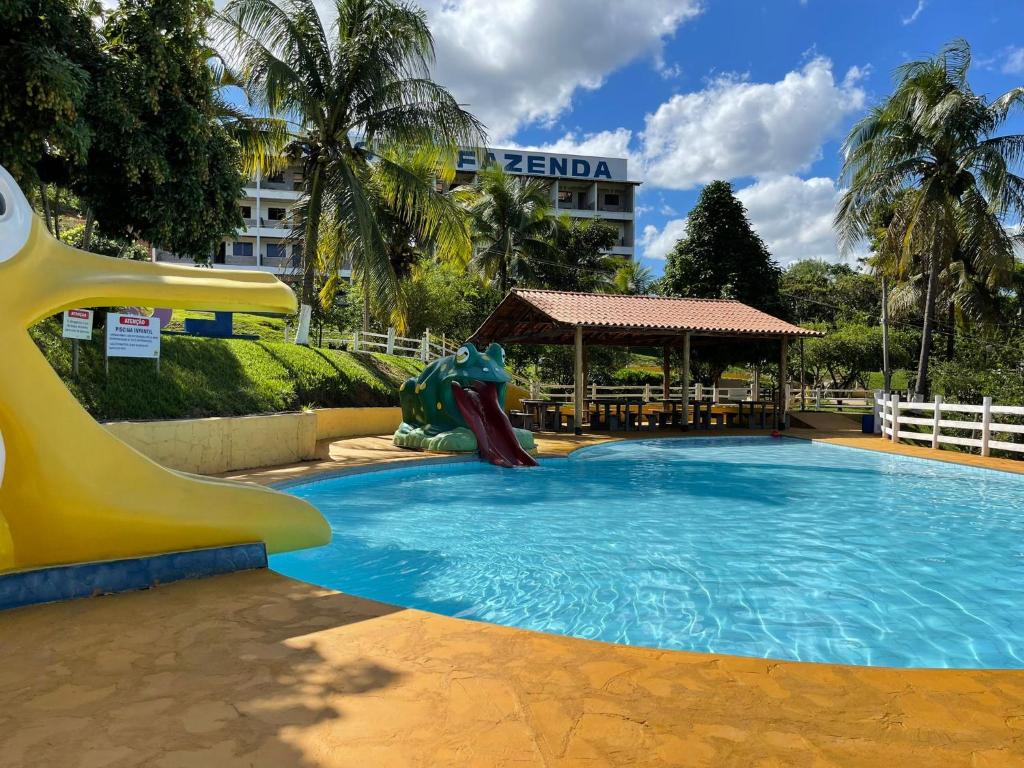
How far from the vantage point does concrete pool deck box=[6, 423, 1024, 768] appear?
2.49 meters

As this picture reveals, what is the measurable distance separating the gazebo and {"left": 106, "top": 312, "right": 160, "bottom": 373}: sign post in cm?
941

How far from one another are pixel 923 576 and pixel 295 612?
526 centimetres

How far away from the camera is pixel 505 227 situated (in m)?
29.0

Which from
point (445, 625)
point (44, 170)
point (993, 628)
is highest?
point (44, 170)

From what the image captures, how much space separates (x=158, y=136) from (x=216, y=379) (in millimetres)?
5000

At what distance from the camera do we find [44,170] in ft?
31.2

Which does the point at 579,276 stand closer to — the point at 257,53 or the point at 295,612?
the point at 257,53

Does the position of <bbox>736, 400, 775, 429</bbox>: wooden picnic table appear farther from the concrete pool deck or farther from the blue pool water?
the concrete pool deck

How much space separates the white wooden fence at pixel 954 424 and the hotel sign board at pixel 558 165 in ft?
135

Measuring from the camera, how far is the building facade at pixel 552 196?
4953cm

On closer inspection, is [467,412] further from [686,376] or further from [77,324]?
[686,376]

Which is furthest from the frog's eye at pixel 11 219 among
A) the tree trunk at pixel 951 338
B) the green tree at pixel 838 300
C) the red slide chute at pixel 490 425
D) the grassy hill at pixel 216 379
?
the green tree at pixel 838 300

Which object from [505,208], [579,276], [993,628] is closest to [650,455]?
[993,628]

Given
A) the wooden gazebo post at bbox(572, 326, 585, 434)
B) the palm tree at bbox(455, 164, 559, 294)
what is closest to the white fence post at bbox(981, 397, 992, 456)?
the wooden gazebo post at bbox(572, 326, 585, 434)
